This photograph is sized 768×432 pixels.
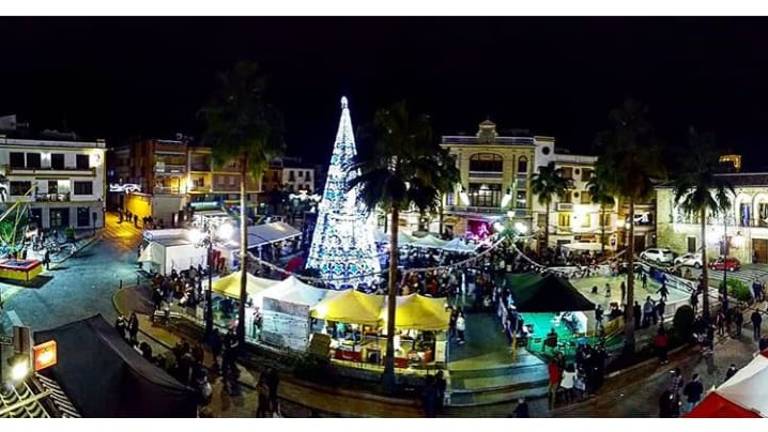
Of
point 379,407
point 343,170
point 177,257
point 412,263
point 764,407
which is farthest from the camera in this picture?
point 412,263

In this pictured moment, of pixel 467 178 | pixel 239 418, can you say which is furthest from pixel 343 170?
pixel 467 178

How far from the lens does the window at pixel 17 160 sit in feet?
111

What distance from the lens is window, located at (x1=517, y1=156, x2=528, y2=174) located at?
37.7 m

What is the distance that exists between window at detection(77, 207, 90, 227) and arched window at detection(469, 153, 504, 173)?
2397 cm

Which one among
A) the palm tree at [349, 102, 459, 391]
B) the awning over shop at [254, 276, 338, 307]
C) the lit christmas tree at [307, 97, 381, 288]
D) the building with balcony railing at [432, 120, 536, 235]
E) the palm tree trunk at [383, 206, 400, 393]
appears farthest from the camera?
the building with balcony railing at [432, 120, 536, 235]

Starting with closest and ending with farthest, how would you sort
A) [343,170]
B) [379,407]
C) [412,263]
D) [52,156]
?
[379,407]
[343,170]
[412,263]
[52,156]

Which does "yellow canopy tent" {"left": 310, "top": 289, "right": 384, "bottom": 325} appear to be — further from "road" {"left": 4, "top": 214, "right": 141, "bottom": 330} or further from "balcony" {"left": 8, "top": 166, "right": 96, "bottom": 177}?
"balcony" {"left": 8, "top": 166, "right": 96, "bottom": 177}

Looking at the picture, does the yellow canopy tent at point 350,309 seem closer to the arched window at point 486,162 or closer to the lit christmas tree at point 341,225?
the lit christmas tree at point 341,225

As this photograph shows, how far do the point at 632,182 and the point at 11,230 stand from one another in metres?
23.0

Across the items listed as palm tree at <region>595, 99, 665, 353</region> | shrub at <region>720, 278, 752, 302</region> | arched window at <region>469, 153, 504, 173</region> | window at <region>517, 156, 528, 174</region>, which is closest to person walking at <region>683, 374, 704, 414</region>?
palm tree at <region>595, 99, 665, 353</region>

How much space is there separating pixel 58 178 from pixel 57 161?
1021 millimetres

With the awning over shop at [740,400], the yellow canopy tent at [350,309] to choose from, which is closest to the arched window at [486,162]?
the yellow canopy tent at [350,309]

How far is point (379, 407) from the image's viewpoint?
1174 centimetres

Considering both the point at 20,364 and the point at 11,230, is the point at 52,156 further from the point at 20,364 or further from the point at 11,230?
the point at 20,364
